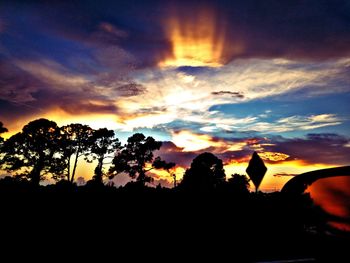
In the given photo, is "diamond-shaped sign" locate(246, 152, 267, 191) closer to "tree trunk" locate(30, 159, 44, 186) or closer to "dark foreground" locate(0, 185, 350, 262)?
"dark foreground" locate(0, 185, 350, 262)

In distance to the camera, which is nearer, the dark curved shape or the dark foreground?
the dark curved shape

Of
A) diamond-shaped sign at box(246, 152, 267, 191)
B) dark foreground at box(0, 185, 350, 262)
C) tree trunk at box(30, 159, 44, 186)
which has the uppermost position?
tree trunk at box(30, 159, 44, 186)

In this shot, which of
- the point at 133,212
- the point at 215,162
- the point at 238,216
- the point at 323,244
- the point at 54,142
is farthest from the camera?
the point at 215,162

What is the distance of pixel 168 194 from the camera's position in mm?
13336

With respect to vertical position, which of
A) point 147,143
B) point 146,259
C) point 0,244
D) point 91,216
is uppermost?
point 147,143

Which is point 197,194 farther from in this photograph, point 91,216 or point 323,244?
point 323,244

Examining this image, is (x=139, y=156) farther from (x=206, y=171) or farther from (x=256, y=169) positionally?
(x=256, y=169)

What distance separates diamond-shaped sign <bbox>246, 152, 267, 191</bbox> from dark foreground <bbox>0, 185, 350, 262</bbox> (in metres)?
1.13

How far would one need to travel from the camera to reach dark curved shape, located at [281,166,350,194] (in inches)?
82.5

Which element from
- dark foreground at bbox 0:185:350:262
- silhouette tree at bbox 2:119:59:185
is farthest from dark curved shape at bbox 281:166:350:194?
silhouette tree at bbox 2:119:59:185

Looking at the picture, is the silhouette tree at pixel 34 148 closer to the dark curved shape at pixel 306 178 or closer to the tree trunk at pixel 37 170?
the tree trunk at pixel 37 170

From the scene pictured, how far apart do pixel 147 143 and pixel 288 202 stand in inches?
2382

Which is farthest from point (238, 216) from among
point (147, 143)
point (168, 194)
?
point (147, 143)

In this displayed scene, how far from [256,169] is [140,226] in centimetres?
708
